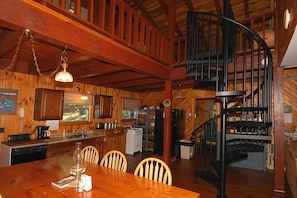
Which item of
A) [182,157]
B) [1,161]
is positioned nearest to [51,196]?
[1,161]

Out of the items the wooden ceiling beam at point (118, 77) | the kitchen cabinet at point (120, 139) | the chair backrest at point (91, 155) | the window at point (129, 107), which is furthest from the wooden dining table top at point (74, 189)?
the window at point (129, 107)

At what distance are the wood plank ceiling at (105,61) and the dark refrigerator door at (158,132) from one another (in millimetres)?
1230

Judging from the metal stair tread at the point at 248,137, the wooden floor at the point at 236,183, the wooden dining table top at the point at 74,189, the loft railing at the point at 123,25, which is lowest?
the wooden floor at the point at 236,183

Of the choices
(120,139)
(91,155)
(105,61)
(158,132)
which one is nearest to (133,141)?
(120,139)

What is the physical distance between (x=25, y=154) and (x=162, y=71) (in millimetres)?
3283

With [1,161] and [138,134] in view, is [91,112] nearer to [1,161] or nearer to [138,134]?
[138,134]

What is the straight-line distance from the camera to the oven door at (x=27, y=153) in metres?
3.33

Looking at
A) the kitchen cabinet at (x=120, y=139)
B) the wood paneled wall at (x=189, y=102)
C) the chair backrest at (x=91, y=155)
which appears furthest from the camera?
the wood paneled wall at (x=189, y=102)

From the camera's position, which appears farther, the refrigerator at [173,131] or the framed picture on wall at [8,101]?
the refrigerator at [173,131]

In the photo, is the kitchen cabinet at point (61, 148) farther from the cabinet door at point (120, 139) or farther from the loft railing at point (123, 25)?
the loft railing at point (123, 25)

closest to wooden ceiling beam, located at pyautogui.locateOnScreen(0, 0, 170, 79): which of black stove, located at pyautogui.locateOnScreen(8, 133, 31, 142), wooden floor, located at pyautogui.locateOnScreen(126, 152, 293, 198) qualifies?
Answer: wooden floor, located at pyautogui.locateOnScreen(126, 152, 293, 198)

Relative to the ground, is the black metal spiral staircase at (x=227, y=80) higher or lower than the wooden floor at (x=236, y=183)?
higher

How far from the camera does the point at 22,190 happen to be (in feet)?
4.93

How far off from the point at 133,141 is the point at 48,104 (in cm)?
297
